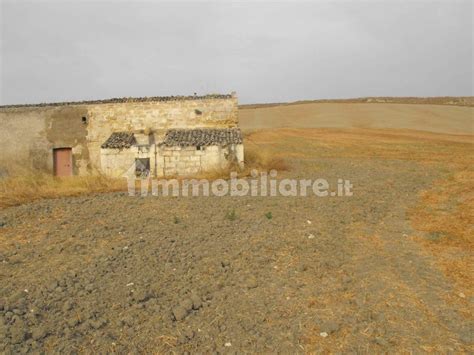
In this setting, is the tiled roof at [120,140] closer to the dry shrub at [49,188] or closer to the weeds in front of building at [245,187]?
the dry shrub at [49,188]

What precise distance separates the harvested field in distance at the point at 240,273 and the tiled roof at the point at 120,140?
5.12 m

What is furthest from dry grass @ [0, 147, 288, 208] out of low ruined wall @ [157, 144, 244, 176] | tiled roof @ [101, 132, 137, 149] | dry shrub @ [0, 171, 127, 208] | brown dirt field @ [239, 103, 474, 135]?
brown dirt field @ [239, 103, 474, 135]

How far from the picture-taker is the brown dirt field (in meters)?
37.8

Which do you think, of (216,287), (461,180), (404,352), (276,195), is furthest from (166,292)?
(461,180)

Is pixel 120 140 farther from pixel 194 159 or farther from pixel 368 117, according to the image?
pixel 368 117

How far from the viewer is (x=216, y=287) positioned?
496 centimetres

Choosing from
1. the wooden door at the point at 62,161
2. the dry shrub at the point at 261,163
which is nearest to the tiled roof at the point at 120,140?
the wooden door at the point at 62,161

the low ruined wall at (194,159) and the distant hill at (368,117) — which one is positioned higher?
the distant hill at (368,117)

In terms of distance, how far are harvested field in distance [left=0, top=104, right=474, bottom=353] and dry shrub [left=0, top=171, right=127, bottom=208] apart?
86 centimetres

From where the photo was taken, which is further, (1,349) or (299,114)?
(299,114)

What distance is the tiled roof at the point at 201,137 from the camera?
15.3 meters

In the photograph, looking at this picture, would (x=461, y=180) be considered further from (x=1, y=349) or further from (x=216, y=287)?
(x=1, y=349)

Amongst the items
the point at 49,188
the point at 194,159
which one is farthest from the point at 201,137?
the point at 49,188

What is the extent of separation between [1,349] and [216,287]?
2.42 m
